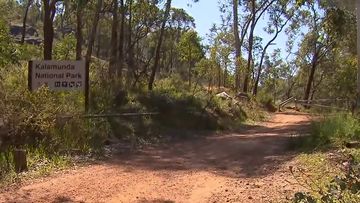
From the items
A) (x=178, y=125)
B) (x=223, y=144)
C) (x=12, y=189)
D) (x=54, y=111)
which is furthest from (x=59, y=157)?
(x=178, y=125)

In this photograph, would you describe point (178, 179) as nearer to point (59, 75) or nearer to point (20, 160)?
point (20, 160)

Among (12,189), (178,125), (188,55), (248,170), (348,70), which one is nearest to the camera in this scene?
(12,189)

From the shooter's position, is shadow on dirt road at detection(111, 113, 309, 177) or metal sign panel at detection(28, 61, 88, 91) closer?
shadow on dirt road at detection(111, 113, 309, 177)

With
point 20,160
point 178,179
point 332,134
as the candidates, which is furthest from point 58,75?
point 332,134

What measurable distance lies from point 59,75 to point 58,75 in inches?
1.1

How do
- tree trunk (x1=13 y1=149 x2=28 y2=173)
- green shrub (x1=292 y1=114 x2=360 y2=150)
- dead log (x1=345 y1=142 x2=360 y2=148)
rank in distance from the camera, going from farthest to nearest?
green shrub (x1=292 y1=114 x2=360 y2=150) < dead log (x1=345 y1=142 x2=360 y2=148) < tree trunk (x1=13 y1=149 x2=28 y2=173)

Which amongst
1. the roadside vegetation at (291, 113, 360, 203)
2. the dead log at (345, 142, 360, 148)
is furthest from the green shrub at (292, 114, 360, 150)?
the dead log at (345, 142, 360, 148)

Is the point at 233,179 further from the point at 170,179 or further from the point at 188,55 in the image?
the point at 188,55

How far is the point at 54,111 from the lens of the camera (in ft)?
35.2

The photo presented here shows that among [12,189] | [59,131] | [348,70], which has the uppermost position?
[348,70]

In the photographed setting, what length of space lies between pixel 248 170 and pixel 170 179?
178 centimetres

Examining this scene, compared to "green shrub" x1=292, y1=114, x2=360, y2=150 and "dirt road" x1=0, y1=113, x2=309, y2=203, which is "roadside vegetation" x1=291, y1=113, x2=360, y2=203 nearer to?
"green shrub" x1=292, y1=114, x2=360, y2=150

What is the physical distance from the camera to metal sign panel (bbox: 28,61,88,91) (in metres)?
12.8

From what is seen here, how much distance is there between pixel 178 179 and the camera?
8.73 m
